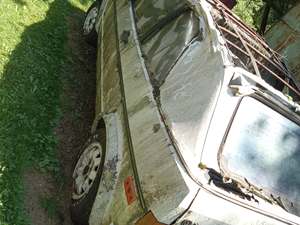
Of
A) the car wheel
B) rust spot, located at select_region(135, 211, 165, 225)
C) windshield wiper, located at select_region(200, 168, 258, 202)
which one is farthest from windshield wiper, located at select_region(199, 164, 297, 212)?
the car wheel

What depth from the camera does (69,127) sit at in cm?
627

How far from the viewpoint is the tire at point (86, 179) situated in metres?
4.77

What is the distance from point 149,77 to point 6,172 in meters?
1.55

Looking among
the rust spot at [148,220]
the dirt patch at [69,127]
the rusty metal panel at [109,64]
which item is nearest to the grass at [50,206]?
the dirt patch at [69,127]

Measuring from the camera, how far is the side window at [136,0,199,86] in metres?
5.08

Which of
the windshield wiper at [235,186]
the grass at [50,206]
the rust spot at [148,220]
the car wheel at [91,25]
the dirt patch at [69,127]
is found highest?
the car wheel at [91,25]

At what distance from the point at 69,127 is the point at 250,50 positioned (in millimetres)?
2164

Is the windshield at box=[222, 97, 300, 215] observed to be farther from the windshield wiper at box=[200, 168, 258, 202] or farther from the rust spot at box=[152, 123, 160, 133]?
the rust spot at box=[152, 123, 160, 133]

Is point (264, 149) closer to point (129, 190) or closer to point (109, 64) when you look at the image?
point (129, 190)

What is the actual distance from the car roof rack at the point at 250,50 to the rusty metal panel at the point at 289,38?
260 centimetres

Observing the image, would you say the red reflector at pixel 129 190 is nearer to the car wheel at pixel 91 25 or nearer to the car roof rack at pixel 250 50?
the car roof rack at pixel 250 50

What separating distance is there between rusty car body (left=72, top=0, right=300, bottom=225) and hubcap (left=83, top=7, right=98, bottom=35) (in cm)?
237

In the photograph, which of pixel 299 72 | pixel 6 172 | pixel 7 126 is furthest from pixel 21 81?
pixel 299 72

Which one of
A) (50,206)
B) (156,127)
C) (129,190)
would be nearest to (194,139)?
(156,127)
